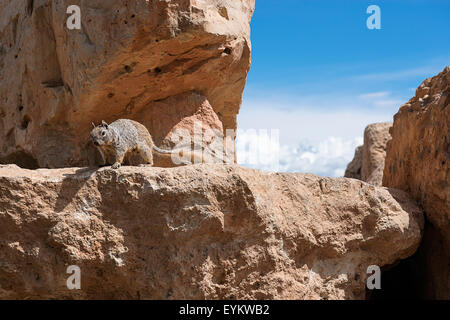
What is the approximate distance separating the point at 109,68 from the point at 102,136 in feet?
5.10

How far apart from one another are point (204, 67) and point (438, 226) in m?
4.05

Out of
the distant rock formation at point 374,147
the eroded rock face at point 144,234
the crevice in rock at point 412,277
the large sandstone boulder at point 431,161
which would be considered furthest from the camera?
Result: the distant rock formation at point 374,147

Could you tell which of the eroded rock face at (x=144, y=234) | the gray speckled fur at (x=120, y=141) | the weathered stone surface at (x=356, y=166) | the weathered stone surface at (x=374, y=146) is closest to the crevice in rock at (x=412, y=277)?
the eroded rock face at (x=144, y=234)

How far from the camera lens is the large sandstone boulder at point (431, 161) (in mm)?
6422

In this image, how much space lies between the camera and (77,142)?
8.16 m

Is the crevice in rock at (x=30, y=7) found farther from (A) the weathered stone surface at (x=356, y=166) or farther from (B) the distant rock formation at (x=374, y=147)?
(A) the weathered stone surface at (x=356, y=166)

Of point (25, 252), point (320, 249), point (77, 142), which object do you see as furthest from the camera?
point (77, 142)

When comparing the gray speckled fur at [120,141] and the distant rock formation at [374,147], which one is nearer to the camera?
the gray speckled fur at [120,141]

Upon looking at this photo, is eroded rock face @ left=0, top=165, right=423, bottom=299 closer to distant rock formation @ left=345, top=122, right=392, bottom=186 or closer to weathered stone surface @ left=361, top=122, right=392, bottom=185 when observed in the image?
distant rock formation @ left=345, top=122, right=392, bottom=186

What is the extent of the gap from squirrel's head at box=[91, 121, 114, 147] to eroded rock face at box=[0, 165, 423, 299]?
46cm

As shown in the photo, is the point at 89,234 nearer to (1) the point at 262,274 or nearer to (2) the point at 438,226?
(1) the point at 262,274

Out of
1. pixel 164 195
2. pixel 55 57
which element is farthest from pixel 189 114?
pixel 164 195

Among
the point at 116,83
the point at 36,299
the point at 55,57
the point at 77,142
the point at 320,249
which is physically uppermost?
the point at 55,57

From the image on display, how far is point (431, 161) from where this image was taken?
661cm
